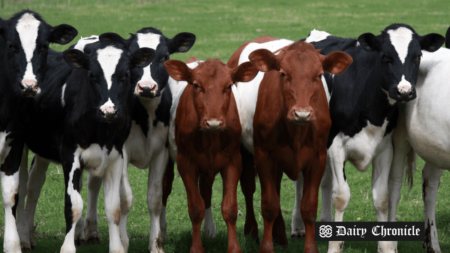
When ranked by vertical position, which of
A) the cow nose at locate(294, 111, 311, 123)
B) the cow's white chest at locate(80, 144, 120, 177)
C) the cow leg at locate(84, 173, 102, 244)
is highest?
the cow nose at locate(294, 111, 311, 123)

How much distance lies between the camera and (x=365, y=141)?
273 inches

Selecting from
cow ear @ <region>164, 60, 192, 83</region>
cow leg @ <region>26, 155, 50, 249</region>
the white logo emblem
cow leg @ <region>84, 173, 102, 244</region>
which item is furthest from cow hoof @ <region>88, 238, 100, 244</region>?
the white logo emblem

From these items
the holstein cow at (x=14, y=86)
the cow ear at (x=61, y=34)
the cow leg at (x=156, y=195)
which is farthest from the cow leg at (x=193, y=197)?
the cow ear at (x=61, y=34)

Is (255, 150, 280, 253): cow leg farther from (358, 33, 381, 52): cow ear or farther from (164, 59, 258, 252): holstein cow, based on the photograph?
(358, 33, 381, 52): cow ear

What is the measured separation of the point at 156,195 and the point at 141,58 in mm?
1732

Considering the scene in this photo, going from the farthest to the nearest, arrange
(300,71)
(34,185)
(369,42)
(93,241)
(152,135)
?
(34,185), (93,241), (152,135), (369,42), (300,71)

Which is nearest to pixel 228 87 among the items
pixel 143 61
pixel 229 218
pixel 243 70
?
pixel 243 70

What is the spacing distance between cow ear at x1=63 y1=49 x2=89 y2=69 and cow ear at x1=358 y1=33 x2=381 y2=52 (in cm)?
311

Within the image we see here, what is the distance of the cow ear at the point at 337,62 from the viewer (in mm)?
6432

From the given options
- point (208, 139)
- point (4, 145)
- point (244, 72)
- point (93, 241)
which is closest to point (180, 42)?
point (244, 72)

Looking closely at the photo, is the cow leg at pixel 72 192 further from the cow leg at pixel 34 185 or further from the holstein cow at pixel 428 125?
the holstein cow at pixel 428 125

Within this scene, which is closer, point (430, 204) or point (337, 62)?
point (337, 62)

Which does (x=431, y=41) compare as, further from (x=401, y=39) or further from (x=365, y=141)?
(x=365, y=141)

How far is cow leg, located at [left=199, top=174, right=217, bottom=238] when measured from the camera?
7.46 metres
